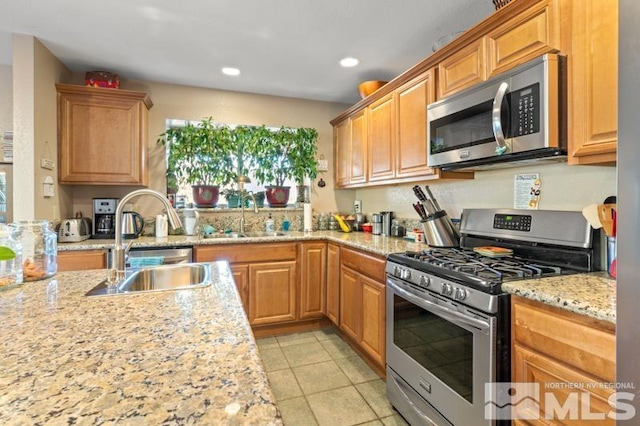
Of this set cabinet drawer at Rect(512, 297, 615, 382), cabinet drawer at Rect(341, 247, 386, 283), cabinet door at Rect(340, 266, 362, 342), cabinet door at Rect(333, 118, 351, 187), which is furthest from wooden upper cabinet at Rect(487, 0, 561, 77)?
cabinet door at Rect(333, 118, 351, 187)

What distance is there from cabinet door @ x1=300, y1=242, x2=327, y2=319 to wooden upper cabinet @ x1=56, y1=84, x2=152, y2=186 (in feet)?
5.27

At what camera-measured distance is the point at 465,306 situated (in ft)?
4.49

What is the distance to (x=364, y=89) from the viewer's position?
2.97m

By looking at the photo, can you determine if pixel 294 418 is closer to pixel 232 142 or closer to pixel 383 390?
pixel 383 390

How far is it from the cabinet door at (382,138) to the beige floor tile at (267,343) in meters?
1.66

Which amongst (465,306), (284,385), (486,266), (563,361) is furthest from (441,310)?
(284,385)

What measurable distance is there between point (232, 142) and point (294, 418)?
2.46 m

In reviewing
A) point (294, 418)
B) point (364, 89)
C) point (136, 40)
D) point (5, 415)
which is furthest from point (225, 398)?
point (364, 89)

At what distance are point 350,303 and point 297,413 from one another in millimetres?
914

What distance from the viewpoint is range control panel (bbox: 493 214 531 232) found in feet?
5.73

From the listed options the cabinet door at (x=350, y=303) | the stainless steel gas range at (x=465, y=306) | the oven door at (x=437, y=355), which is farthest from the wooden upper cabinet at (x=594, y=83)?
the cabinet door at (x=350, y=303)

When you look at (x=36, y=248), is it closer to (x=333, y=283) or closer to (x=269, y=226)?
(x=333, y=283)

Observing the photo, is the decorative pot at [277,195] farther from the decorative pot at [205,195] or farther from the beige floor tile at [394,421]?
the beige floor tile at [394,421]

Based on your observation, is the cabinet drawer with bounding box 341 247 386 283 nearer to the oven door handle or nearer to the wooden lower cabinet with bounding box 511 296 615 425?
the oven door handle
